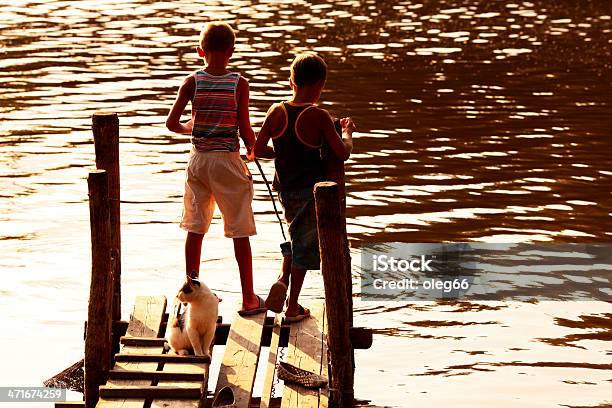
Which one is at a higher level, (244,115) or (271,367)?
(244,115)

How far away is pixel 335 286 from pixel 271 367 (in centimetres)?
69

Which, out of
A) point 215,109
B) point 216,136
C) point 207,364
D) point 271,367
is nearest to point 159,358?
point 207,364

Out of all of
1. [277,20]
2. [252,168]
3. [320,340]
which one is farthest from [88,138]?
[277,20]

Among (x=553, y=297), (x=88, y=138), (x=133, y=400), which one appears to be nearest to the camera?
(x=133, y=400)

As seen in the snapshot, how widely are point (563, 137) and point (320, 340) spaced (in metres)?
9.62

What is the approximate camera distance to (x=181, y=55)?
2408 centimetres

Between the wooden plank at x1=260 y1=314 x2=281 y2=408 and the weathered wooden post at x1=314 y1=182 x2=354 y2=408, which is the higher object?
the weathered wooden post at x1=314 y1=182 x2=354 y2=408

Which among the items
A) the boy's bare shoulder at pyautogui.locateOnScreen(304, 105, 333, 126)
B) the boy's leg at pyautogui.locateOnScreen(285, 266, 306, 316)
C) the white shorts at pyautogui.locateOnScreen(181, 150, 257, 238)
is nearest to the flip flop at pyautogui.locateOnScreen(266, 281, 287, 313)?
the boy's leg at pyautogui.locateOnScreen(285, 266, 306, 316)

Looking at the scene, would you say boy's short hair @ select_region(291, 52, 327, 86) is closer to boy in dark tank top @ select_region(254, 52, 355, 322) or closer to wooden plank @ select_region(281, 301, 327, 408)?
boy in dark tank top @ select_region(254, 52, 355, 322)

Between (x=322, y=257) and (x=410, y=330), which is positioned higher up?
(x=322, y=257)

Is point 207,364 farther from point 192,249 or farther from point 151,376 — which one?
point 192,249

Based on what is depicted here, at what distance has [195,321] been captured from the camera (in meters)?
8.08

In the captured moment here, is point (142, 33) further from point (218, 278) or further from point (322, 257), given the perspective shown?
point (322, 257)

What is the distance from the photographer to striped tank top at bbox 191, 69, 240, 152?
867 centimetres
